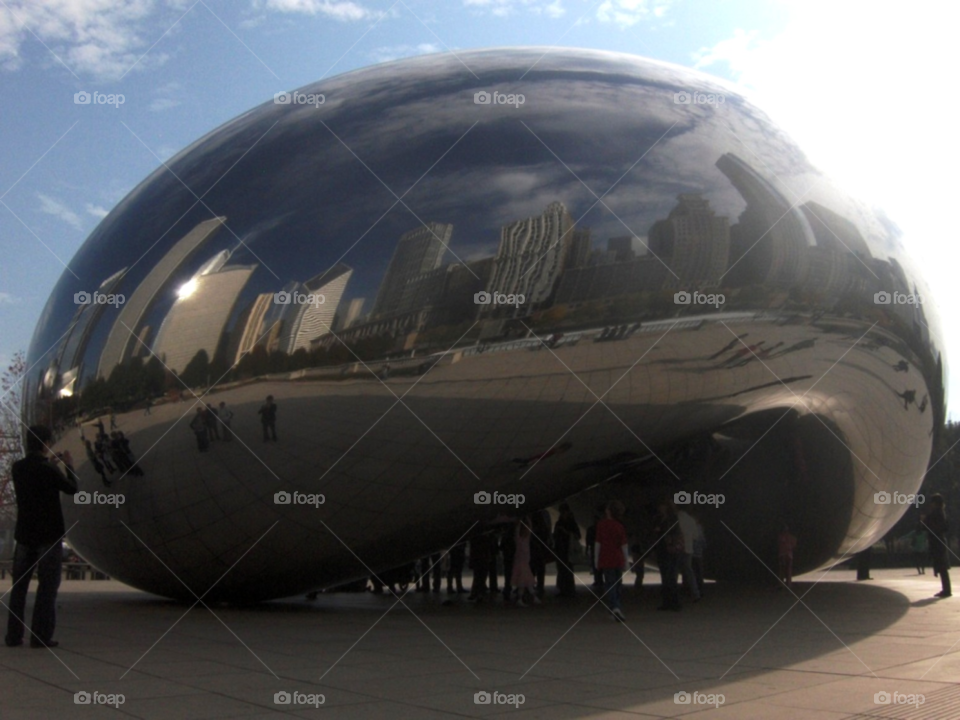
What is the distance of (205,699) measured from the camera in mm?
5039

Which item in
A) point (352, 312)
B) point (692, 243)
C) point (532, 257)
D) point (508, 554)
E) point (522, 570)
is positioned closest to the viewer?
point (352, 312)

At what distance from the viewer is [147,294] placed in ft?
27.5

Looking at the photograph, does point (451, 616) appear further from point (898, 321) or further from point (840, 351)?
point (898, 321)

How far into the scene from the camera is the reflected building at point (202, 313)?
7.91 meters

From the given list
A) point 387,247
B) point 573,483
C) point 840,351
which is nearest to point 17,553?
point 387,247

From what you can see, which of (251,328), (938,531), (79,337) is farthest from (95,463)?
(938,531)

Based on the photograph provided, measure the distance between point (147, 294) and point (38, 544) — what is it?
244 centimetres

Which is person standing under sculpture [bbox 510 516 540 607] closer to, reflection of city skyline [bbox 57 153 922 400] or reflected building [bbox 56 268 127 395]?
reflection of city skyline [bbox 57 153 922 400]

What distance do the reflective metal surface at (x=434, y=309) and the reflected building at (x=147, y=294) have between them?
0.03 metres

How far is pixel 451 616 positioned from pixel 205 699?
196 inches

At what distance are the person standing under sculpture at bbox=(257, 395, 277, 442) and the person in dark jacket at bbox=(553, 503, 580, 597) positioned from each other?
5.41 m

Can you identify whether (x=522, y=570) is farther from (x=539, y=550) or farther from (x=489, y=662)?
(x=489, y=662)

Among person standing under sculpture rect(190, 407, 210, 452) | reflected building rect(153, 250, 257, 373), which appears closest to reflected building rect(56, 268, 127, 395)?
reflected building rect(153, 250, 257, 373)

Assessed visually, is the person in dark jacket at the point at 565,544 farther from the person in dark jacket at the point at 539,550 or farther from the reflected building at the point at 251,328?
the reflected building at the point at 251,328
